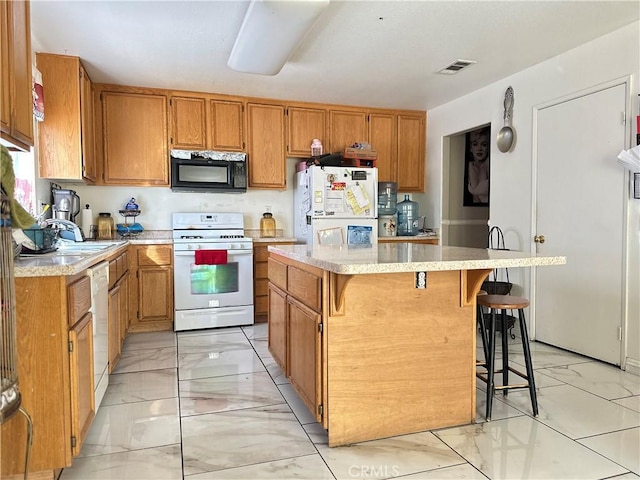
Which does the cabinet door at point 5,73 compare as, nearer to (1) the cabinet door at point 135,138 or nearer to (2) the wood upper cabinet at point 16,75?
(2) the wood upper cabinet at point 16,75

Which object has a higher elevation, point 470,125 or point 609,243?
point 470,125

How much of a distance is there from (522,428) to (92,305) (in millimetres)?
2140

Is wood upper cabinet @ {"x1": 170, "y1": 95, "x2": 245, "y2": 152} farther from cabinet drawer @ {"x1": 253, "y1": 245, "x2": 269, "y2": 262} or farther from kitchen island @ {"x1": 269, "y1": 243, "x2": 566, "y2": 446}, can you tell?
kitchen island @ {"x1": 269, "y1": 243, "x2": 566, "y2": 446}

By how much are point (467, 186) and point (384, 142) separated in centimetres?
117

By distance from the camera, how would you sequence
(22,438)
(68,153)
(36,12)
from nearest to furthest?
(22,438), (36,12), (68,153)

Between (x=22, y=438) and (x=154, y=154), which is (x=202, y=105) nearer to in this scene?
(x=154, y=154)

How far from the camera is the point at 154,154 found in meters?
4.27

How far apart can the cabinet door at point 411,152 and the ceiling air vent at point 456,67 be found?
1.35m

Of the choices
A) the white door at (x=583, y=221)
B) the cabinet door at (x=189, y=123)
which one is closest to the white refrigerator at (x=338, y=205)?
the cabinet door at (x=189, y=123)

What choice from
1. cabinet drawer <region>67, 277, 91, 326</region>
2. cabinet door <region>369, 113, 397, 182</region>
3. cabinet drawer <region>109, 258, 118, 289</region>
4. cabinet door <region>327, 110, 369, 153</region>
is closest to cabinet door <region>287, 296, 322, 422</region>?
cabinet drawer <region>67, 277, 91, 326</region>

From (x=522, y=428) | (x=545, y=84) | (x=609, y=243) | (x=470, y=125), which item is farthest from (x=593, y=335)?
(x=470, y=125)

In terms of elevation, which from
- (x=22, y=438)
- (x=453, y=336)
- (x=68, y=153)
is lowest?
(x=22, y=438)

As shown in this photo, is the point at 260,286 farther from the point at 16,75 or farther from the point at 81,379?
the point at 16,75

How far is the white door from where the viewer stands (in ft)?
9.68
